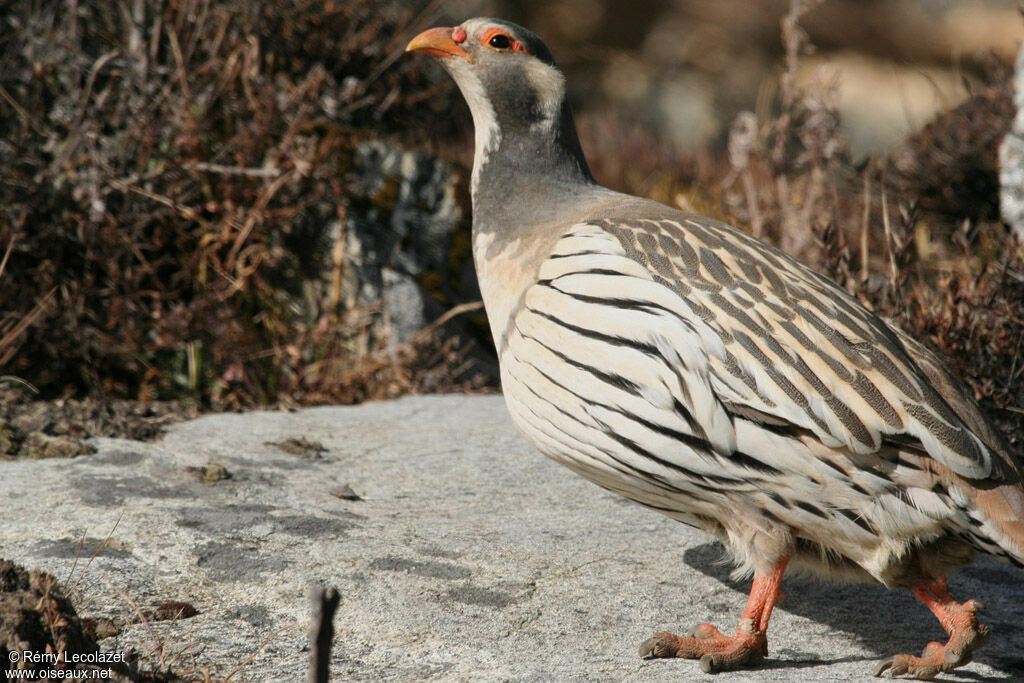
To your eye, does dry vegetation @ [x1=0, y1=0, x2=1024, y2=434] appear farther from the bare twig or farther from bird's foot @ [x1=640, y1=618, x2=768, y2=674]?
the bare twig

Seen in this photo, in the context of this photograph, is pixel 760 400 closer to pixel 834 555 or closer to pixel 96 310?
pixel 834 555

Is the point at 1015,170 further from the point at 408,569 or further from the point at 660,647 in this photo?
the point at 408,569

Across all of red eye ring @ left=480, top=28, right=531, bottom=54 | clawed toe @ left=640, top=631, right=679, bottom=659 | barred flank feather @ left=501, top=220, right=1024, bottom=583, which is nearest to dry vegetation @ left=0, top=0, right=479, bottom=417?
red eye ring @ left=480, top=28, right=531, bottom=54

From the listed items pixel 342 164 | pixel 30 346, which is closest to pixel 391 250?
pixel 342 164

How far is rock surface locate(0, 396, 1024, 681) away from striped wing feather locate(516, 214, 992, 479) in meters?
0.82

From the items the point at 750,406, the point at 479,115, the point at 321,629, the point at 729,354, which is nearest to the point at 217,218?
the point at 479,115

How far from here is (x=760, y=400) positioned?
3.40m

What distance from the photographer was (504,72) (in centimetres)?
462

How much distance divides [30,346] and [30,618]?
3.80m

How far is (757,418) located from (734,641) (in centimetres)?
80

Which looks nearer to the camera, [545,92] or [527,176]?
[527,176]

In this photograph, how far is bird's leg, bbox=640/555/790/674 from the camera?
3.53m

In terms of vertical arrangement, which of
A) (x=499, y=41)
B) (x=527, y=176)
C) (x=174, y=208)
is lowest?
(x=174, y=208)

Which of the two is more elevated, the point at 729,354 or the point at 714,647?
the point at 729,354
